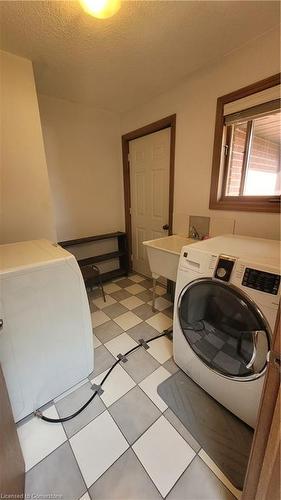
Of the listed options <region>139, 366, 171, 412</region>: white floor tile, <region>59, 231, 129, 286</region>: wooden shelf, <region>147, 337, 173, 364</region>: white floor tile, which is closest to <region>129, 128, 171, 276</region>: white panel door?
<region>59, 231, 129, 286</region>: wooden shelf

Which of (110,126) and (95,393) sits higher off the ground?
(110,126)

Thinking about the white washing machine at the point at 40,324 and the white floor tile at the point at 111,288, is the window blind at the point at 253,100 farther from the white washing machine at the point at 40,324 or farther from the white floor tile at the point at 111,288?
the white floor tile at the point at 111,288

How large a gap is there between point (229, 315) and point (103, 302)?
5.46 feet

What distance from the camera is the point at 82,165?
2525 millimetres

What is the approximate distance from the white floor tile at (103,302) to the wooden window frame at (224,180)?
1.54 meters

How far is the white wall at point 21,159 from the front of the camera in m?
1.48

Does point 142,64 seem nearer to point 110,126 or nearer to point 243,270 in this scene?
point 110,126

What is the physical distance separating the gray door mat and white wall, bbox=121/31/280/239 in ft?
4.11

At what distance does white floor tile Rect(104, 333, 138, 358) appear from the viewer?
5.58 ft

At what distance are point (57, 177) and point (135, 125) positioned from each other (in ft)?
3.84

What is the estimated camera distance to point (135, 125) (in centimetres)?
251

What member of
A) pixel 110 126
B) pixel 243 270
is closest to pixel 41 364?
pixel 243 270

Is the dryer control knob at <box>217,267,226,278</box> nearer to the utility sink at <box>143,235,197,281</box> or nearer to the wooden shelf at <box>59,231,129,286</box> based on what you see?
the utility sink at <box>143,235,197,281</box>

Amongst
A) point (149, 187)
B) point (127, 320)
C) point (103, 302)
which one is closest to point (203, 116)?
point (149, 187)
